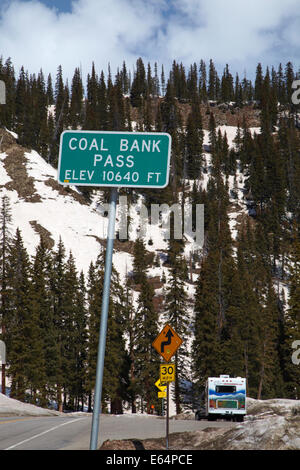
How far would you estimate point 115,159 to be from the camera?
6.79m

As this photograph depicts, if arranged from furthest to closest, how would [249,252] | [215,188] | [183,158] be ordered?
[183,158] < [215,188] < [249,252]

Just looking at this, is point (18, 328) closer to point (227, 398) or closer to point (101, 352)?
point (227, 398)

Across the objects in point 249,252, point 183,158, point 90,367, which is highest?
point 183,158

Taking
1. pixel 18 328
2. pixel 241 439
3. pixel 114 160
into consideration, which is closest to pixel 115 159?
pixel 114 160

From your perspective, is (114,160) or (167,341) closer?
(114,160)

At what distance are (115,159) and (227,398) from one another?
20605mm

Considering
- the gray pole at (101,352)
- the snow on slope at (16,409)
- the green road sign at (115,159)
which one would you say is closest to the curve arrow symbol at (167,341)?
the gray pole at (101,352)

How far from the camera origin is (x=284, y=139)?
414ft

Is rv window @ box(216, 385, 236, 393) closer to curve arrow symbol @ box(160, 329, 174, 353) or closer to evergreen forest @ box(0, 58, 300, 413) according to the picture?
curve arrow symbol @ box(160, 329, 174, 353)

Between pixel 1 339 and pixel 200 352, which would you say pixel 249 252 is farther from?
pixel 1 339

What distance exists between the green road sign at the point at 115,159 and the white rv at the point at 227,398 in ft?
65.4

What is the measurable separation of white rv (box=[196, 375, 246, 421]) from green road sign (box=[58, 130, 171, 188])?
65.4 feet
